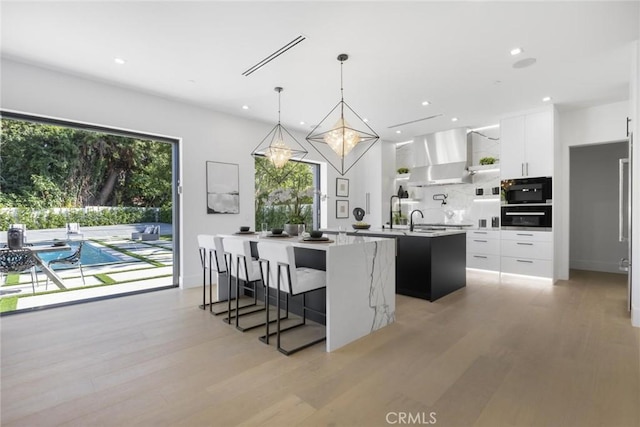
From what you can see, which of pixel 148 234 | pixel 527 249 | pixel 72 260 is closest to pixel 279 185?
pixel 148 234

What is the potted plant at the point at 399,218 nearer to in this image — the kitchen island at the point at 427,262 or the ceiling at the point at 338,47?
the kitchen island at the point at 427,262

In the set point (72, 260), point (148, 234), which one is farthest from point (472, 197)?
point (72, 260)

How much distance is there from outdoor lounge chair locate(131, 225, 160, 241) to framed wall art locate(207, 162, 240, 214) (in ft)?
2.63

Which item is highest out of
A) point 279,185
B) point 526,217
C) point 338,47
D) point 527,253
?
point 338,47

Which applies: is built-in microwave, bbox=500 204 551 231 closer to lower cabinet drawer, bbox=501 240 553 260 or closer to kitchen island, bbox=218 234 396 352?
lower cabinet drawer, bbox=501 240 553 260

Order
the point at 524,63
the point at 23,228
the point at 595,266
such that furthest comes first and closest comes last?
1. the point at 595,266
2. the point at 23,228
3. the point at 524,63

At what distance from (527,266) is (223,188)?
5.25 meters

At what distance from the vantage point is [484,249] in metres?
5.57

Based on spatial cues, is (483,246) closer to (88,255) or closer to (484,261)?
(484,261)

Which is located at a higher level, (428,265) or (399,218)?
(399,218)

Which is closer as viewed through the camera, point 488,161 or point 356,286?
point 356,286

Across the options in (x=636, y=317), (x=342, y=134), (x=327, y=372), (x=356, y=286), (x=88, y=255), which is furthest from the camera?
(x=88, y=255)

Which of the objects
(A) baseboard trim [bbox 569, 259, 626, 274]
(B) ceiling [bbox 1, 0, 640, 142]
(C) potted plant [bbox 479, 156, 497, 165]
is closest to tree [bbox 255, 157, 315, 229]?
(B) ceiling [bbox 1, 0, 640, 142]

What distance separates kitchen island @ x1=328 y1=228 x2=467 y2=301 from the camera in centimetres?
385
